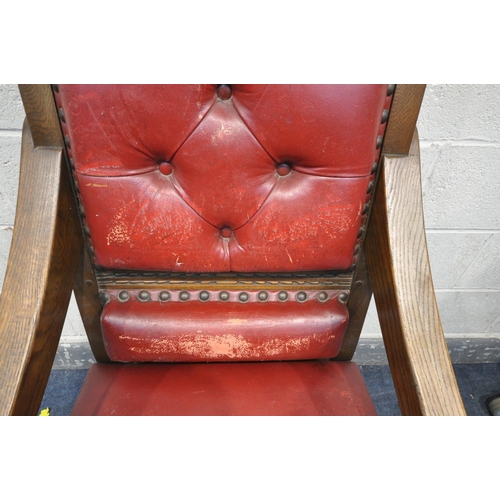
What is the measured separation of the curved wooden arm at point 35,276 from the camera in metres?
0.55

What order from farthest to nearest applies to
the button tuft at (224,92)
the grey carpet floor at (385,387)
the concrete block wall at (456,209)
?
the grey carpet floor at (385,387) < the concrete block wall at (456,209) < the button tuft at (224,92)

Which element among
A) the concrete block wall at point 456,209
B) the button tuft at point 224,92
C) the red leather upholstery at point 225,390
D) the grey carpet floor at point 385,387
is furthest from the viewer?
the grey carpet floor at point 385,387

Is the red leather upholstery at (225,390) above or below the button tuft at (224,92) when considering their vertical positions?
below

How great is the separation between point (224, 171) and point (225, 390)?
37 centimetres

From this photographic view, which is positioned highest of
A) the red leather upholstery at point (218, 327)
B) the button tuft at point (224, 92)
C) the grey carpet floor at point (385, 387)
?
the button tuft at point (224, 92)

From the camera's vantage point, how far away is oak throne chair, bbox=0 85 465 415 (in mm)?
559

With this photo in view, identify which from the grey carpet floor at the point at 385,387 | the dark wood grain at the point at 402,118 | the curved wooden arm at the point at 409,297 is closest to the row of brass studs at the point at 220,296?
the curved wooden arm at the point at 409,297

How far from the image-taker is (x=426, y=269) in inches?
23.9

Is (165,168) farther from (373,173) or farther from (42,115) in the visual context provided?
(373,173)

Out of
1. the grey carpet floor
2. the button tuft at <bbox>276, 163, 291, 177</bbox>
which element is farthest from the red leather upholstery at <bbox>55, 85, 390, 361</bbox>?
the grey carpet floor

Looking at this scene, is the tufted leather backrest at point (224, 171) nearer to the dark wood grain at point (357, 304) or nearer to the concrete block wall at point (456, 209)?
the dark wood grain at point (357, 304)

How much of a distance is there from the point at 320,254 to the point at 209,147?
0.25 metres

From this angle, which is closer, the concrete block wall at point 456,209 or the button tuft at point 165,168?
the button tuft at point 165,168
